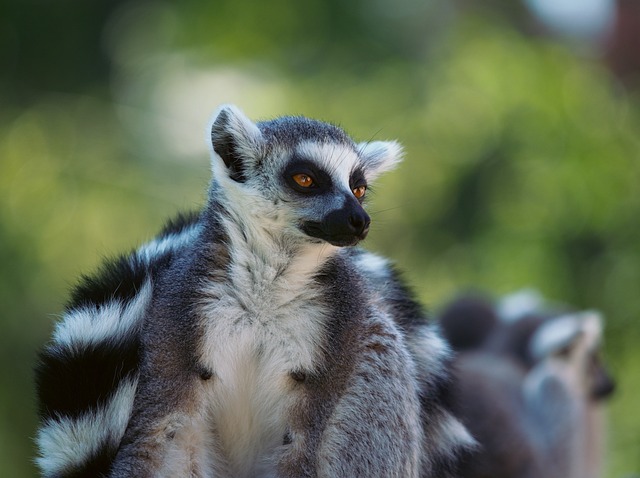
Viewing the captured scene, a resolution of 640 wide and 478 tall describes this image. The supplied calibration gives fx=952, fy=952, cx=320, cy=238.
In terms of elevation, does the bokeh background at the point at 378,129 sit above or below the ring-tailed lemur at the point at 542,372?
above

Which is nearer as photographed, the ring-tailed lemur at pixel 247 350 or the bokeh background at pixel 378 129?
the ring-tailed lemur at pixel 247 350

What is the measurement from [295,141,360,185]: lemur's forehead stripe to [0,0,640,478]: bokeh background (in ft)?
A: 15.4

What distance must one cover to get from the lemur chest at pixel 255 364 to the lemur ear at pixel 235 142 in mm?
563

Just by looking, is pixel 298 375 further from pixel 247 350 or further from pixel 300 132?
pixel 300 132

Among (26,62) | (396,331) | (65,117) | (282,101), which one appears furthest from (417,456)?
(26,62)

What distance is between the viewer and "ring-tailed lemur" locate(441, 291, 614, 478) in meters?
6.19

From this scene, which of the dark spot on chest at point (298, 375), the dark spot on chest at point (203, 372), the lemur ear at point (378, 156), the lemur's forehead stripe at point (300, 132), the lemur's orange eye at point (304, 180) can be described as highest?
the lemur ear at point (378, 156)

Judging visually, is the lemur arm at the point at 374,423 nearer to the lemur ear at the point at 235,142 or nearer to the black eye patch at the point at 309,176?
the black eye patch at the point at 309,176

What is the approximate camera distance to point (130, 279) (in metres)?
3.34

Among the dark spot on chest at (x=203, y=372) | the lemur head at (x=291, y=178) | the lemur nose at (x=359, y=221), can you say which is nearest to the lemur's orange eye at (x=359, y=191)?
the lemur head at (x=291, y=178)

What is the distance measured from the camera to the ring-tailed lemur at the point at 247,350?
3027mm

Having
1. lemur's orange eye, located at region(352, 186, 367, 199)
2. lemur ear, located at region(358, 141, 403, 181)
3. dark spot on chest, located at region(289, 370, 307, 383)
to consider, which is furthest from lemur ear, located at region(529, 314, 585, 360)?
dark spot on chest, located at region(289, 370, 307, 383)

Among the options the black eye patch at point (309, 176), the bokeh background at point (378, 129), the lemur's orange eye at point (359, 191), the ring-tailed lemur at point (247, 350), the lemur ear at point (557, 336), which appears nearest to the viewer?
the ring-tailed lemur at point (247, 350)

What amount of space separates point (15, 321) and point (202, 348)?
19.7ft
